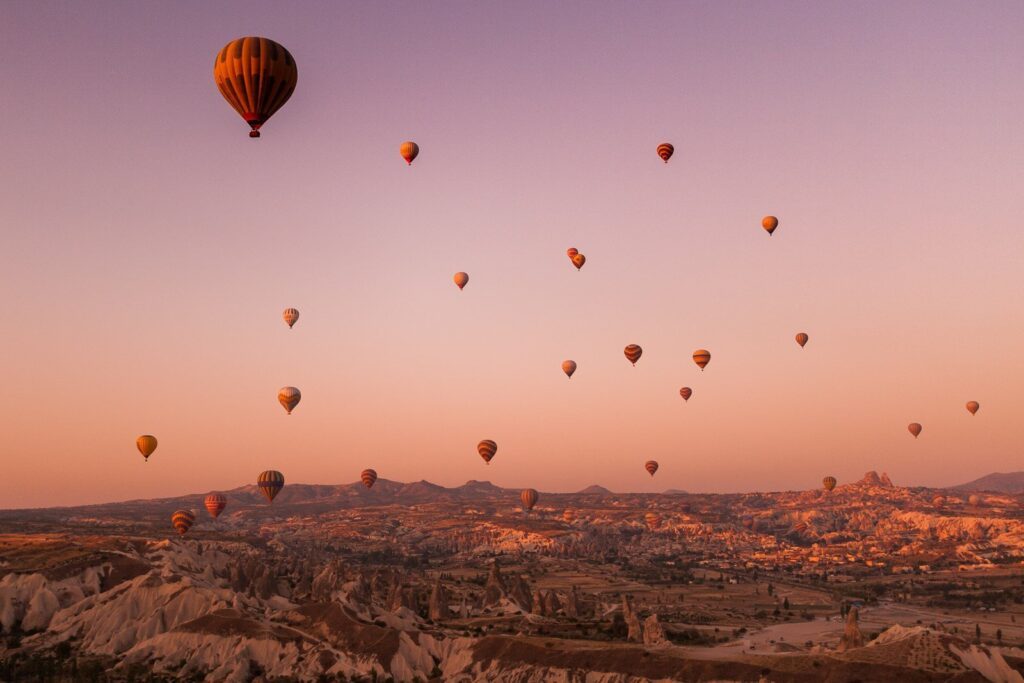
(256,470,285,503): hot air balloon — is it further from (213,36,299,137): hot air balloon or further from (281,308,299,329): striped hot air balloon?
(213,36,299,137): hot air balloon

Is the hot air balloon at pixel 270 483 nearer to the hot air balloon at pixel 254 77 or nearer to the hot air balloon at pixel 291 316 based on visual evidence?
the hot air balloon at pixel 291 316

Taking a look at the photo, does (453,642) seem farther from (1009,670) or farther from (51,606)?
→ (51,606)

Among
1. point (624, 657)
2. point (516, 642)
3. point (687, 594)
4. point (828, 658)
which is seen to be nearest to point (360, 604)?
point (516, 642)

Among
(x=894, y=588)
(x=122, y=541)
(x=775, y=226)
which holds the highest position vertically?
(x=775, y=226)

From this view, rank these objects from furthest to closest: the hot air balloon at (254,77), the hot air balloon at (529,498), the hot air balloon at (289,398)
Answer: the hot air balloon at (529,498)
the hot air balloon at (289,398)
the hot air balloon at (254,77)

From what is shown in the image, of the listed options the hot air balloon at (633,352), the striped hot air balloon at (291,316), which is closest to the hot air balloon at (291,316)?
the striped hot air balloon at (291,316)

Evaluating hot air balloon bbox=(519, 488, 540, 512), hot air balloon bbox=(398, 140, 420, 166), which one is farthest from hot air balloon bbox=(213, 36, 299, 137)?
hot air balloon bbox=(519, 488, 540, 512)

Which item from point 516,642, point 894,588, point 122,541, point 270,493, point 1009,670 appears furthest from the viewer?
point 894,588
